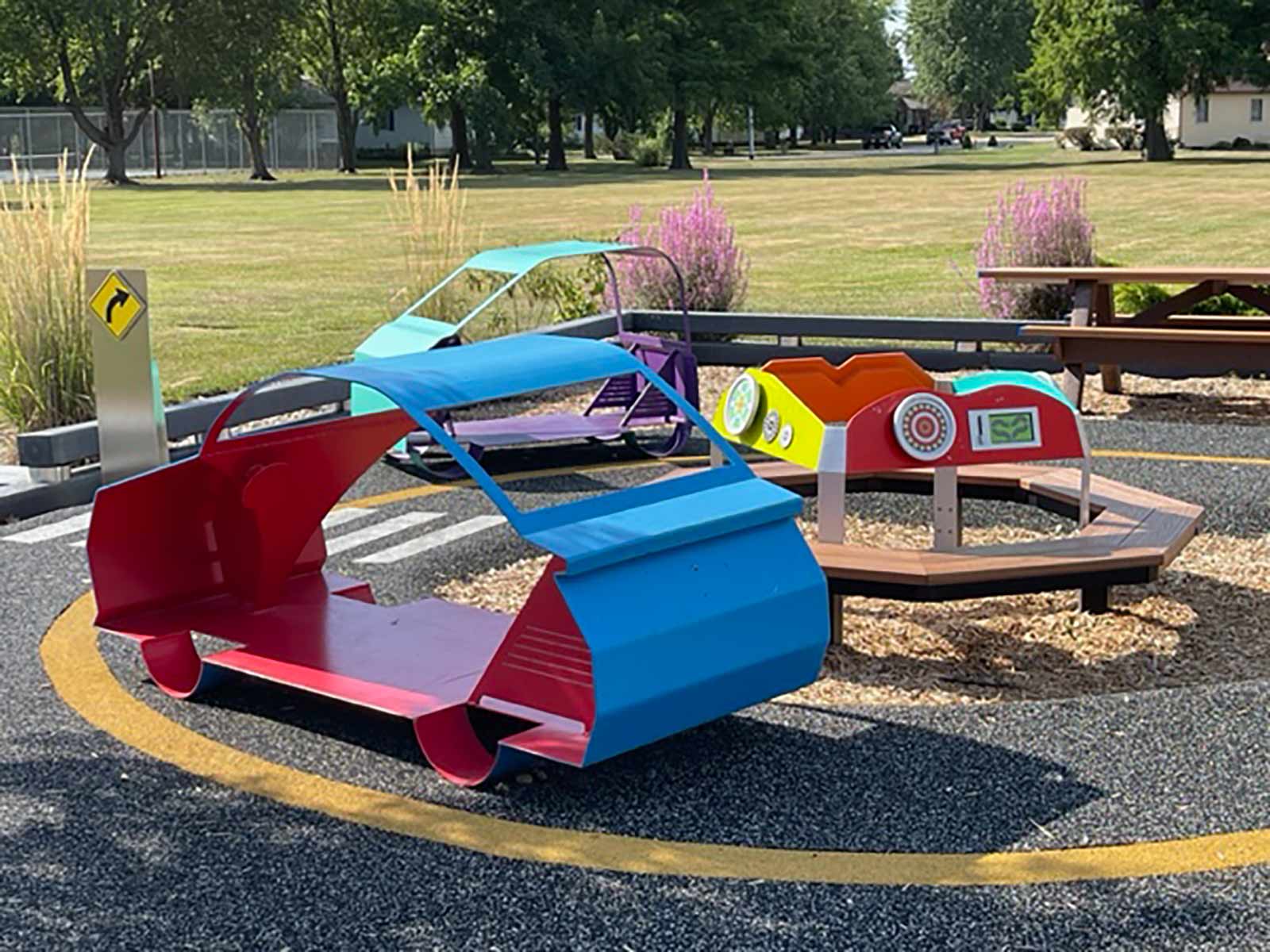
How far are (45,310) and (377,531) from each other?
2.76m

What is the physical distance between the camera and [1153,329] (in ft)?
38.0

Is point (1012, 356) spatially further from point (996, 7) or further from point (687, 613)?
point (996, 7)

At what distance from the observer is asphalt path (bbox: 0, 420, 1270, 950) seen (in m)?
4.00

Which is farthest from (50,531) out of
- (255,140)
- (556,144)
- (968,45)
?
(968,45)

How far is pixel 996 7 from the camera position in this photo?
115 metres

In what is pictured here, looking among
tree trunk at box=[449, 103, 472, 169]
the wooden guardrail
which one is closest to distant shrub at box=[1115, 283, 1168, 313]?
the wooden guardrail

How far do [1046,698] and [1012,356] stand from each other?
7190 millimetres

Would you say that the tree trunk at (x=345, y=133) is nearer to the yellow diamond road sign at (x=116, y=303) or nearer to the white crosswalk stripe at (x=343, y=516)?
the white crosswalk stripe at (x=343, y=516)

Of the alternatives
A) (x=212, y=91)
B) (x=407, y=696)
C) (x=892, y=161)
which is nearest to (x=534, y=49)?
(x=212, y=91)

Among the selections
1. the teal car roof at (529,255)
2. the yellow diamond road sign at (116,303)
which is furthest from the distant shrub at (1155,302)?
the yellow diamond road sign at (116,303)

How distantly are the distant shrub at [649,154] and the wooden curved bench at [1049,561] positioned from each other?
182 ft

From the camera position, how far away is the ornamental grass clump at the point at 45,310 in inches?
383

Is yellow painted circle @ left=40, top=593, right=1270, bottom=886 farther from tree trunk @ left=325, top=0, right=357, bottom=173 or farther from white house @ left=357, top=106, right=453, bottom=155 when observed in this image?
white house @ left=357, top=106, right=453, bottom=155

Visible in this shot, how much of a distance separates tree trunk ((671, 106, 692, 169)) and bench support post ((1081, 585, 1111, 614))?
173ft
